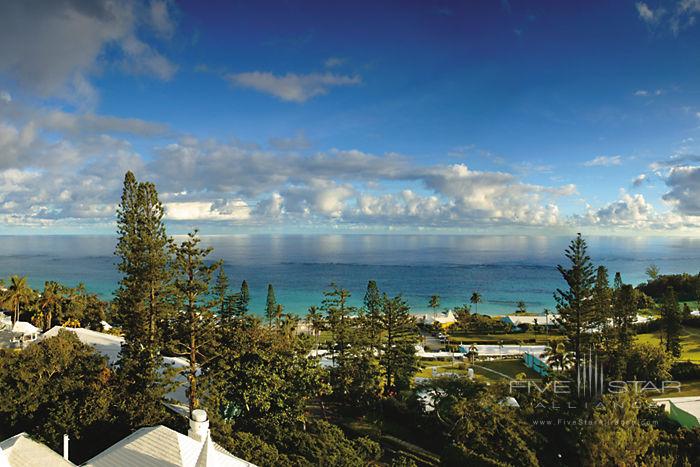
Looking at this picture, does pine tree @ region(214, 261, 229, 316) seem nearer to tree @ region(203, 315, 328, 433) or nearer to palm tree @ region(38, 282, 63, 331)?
tree @ region(203, 315, 328, 433)

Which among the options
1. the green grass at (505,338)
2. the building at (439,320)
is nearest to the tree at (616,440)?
the green grass at (505,338)

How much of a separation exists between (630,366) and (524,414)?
12705 millimetres

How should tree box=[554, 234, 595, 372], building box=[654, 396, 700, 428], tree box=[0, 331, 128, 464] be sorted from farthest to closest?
tree box=[554, 234, 595, 372]
building box=[654, 396, 700, 428]
tree box=[0, 331, 128, 464]

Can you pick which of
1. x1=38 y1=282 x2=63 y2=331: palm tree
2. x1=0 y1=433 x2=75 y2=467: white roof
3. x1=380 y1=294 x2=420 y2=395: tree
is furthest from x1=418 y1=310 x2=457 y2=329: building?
x1=0 y1=433 x2=75 y2=467: white roof

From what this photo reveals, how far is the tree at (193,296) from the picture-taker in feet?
42.5

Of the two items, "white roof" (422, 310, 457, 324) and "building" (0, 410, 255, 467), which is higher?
"building" (0, 410, 255, 467)

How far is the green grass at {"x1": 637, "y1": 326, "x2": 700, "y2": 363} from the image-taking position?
85.2 feet

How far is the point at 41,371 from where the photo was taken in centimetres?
1244

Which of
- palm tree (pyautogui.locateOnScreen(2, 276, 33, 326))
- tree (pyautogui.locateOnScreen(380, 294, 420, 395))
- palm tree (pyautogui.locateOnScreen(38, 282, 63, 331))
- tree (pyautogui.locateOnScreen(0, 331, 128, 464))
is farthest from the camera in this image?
palm tree (pyautogui.locateOnScreen(38, 282, 63, 331))

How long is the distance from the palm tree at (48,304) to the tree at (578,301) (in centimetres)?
3177

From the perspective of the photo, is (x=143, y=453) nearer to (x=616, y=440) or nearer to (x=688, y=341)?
(x=616, y=440)

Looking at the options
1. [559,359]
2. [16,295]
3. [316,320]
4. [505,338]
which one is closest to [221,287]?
[316,320]

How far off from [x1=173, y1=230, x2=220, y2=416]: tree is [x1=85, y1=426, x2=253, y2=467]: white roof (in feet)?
15.2

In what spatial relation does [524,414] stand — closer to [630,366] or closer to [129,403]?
[129,403]
